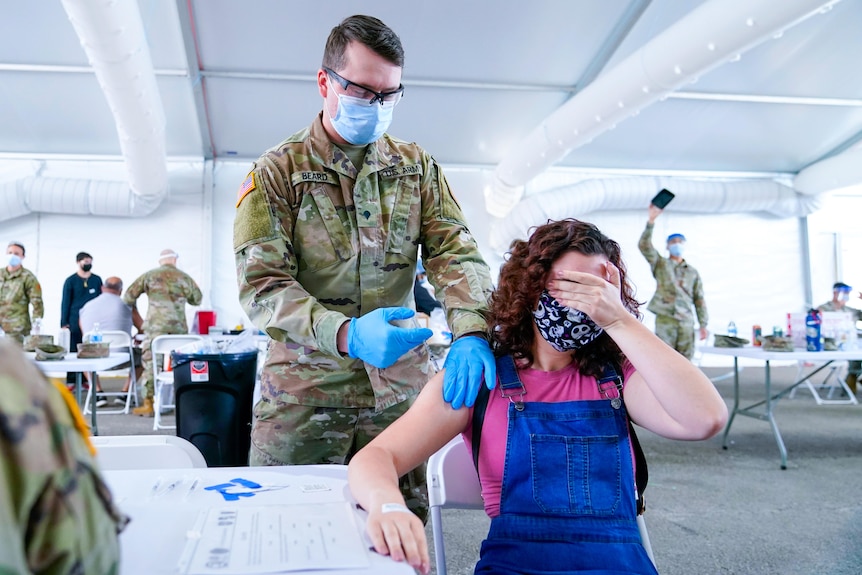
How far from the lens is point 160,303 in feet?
18.6

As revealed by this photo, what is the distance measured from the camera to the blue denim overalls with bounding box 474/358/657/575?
1.17m

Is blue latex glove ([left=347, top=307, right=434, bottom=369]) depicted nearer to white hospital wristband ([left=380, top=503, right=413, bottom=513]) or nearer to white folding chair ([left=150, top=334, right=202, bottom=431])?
white hospital wristband ([left=380, top=503, right=413, bottom=513])

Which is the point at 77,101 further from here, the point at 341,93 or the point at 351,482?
the point at 351,482

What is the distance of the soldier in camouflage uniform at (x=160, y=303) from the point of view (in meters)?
5.60

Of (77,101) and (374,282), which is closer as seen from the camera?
(374,282)

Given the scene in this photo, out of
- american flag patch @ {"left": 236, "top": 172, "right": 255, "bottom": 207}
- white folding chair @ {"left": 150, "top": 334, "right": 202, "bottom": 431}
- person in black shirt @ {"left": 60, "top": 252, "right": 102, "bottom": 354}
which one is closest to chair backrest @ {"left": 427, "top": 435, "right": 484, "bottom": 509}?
american flag patch @ {"left": 236, "top": 172, "right": 255, "bottom": 207}

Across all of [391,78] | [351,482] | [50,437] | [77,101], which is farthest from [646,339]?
[77,101]

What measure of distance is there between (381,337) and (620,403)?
513 millimetres

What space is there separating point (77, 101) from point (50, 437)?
793 cm

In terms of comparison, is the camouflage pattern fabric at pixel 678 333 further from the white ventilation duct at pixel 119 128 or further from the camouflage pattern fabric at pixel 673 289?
the white ventilation duct at pixel 119 128

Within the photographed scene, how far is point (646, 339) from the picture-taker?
1.27 metres

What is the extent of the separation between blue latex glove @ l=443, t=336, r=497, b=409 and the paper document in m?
0.38

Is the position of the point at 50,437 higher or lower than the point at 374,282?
lower

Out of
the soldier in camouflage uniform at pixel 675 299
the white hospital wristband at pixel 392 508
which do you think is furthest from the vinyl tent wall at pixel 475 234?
the white hospital wristband at pixel 392 508
